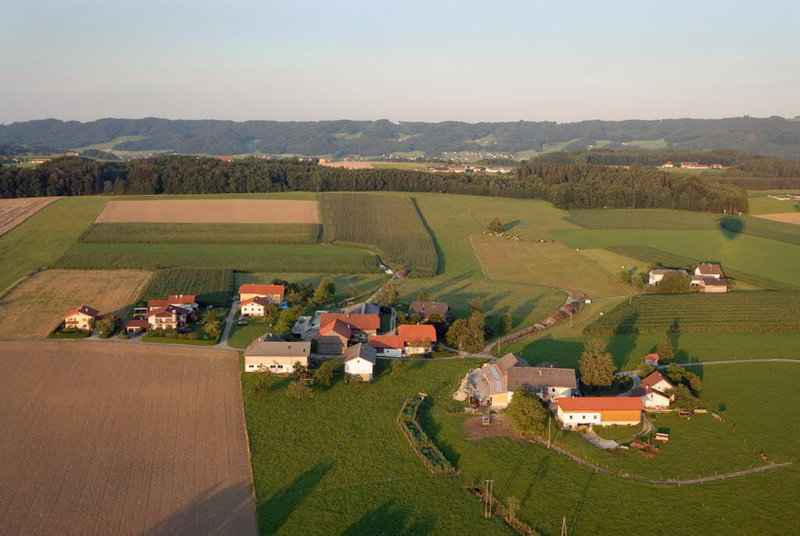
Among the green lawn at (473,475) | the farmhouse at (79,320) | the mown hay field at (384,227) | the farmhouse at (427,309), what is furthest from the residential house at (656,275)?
the farmhouse at (79,320)

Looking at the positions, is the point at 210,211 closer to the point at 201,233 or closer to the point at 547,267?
the point at 201,233

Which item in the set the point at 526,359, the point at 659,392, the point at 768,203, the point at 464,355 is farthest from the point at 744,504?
the point at 768,203

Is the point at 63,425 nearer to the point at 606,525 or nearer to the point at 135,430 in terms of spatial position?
the point at 135,430

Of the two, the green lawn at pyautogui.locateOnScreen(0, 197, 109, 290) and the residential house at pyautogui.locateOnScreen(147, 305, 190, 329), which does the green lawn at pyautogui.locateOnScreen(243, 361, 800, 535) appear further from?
the green lawn at pyautogui.locateOnScreen(0, 197, 109, 290)

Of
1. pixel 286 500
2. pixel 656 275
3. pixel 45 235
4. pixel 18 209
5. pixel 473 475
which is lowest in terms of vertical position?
pixel 473 475

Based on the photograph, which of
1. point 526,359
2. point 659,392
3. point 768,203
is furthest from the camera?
point 768,203

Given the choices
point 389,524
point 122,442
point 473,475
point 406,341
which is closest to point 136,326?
point 122,442

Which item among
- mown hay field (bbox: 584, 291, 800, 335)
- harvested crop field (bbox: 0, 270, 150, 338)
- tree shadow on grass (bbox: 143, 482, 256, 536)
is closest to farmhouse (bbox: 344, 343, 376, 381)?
tree shadow on grass (bbox: 143, 482, 256, 536)
